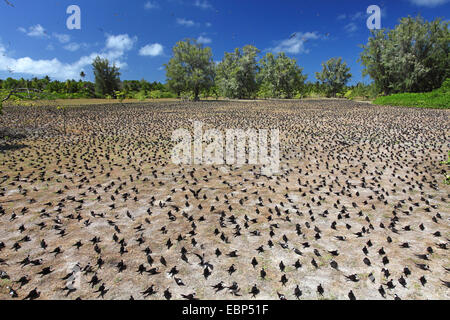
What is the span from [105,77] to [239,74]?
41.8 m

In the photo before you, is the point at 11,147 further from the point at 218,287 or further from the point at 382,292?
the point at 382,292

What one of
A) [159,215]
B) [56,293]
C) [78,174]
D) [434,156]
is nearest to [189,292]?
[56,293]

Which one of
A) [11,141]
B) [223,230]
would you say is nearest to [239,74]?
[11,141]

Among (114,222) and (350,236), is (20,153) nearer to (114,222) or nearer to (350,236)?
(114,222)

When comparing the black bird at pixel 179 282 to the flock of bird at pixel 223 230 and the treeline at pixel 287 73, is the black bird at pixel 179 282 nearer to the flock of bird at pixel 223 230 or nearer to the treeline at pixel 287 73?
the flock of bird at pixel 223 230

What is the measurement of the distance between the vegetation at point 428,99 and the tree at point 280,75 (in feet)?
142

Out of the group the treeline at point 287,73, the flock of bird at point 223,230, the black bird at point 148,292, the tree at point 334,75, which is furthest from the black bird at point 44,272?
the tree at point 334,75

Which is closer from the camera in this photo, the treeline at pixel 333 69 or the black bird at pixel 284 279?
the black bird at pixel 284 279

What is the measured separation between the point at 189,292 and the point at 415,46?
2585 inches

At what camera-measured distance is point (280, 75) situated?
83.7 m

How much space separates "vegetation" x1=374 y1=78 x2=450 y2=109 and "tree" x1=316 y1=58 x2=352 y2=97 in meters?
63.5

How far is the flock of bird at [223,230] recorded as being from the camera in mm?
3832

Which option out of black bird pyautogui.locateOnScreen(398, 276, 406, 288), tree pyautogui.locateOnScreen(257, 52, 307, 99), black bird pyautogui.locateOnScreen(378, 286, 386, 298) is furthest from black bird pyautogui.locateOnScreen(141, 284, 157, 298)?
tree pyautogui.locateOnScreen(257, 52, 307, 99)
